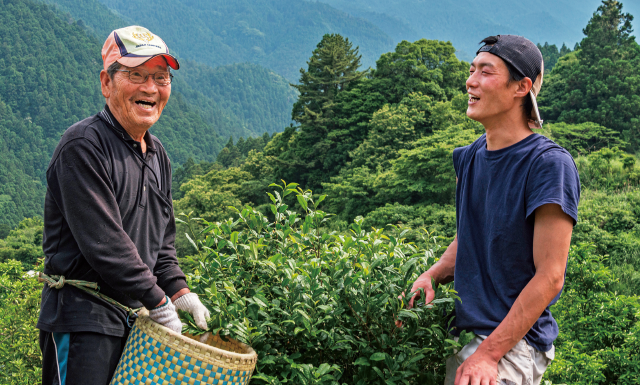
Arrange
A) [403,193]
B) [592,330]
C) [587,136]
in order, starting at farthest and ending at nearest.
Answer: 1. [587,136]
2. [403,193]
3. [592,330]

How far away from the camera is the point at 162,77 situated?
1.94 metres

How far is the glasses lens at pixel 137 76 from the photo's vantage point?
1850 millimetres

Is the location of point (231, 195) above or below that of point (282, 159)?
below

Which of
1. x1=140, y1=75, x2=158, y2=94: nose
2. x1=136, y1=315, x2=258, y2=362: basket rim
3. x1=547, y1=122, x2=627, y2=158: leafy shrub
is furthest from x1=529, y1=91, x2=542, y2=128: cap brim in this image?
x1=547, y1=122, x2=627, y2=158: leafy shrub

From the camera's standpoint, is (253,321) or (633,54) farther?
(633,54)

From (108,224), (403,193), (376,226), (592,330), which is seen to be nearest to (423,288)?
(108,224)

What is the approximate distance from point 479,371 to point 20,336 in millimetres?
4478

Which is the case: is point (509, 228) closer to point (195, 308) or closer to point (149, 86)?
point (195, 308)

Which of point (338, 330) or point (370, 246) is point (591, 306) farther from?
point (338, 330)

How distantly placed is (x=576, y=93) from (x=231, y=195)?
2327cm

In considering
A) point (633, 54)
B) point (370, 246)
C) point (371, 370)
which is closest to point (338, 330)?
point (371, 370)

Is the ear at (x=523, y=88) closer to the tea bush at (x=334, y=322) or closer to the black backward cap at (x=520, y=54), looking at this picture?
the black backward cap at (x=520, y=54)

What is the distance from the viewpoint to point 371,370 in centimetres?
182

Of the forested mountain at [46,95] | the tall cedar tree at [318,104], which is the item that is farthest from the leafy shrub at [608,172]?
the forested mountain at [46,95]
